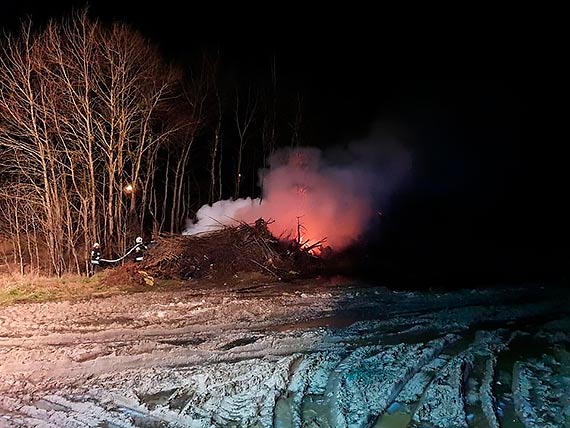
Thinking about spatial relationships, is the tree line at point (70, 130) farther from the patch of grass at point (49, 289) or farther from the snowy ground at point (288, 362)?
the snowy ground at point (288, 362)

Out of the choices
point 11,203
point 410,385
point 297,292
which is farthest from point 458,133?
point 410,385

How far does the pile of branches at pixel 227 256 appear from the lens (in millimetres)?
14148

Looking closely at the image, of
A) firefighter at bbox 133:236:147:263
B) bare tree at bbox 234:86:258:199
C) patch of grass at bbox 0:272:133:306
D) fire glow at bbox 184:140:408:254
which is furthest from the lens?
bare tree at bbox 234:86:258:199

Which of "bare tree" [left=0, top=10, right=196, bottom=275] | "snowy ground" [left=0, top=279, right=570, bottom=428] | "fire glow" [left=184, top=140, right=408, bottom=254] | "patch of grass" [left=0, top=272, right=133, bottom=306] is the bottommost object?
"snowy ground" [left=0, top=279, right=570, bottom=428]

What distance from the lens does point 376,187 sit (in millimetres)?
23688

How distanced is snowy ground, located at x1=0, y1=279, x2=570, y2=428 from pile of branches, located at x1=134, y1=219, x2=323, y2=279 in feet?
9.33

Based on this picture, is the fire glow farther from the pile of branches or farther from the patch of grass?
the patch of grass

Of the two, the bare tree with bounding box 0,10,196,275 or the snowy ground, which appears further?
the bare tree with bounding box 0,10,196,275

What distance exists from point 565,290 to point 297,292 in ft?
21.5

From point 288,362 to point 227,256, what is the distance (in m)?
7.78

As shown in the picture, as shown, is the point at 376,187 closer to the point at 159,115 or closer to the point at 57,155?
the point at 159,115

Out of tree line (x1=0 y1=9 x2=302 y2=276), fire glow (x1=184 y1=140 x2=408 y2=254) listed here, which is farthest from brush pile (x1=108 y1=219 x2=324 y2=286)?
tree line (x1=0 y1=9 x2=302 y2=276)

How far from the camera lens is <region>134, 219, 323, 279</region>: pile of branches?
14.1 m

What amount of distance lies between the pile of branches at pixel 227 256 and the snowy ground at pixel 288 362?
2843 mm
